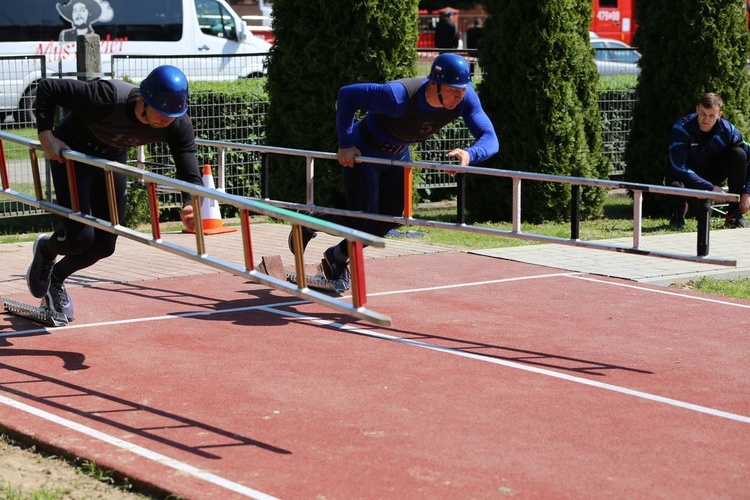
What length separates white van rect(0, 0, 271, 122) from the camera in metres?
22.5

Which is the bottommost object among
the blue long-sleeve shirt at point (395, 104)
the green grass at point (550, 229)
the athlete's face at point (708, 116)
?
the green grass at point (550, 229)

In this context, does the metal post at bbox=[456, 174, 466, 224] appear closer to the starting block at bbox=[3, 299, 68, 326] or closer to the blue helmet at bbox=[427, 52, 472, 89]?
the blue helmet at bbox=[427, 52, 472, 89]

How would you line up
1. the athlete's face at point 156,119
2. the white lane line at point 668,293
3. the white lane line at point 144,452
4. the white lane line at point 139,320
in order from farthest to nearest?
the white lane line at point 668,293 → the white lane line at point 139,320 → the athlete's face at point 156,119 → the white lane line at point 144,452

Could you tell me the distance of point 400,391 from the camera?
6.75 metres

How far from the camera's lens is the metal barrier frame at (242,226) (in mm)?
5664

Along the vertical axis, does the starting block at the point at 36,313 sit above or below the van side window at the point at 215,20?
below

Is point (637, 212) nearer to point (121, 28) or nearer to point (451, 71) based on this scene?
point (451, 71)

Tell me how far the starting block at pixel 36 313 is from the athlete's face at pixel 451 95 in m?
3.11

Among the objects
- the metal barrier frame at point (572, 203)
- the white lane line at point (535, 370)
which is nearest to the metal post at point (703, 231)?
the metal barrier frame at point (572, 203)

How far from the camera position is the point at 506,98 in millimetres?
14516

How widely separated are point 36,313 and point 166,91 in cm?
223

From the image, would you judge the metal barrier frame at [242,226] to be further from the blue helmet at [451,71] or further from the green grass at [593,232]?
the green grass at [593,232]

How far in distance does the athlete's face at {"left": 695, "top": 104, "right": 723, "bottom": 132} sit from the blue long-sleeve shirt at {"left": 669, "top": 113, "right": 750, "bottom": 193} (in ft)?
0.52

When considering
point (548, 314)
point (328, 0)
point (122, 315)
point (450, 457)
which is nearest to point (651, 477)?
point (450, 457)
